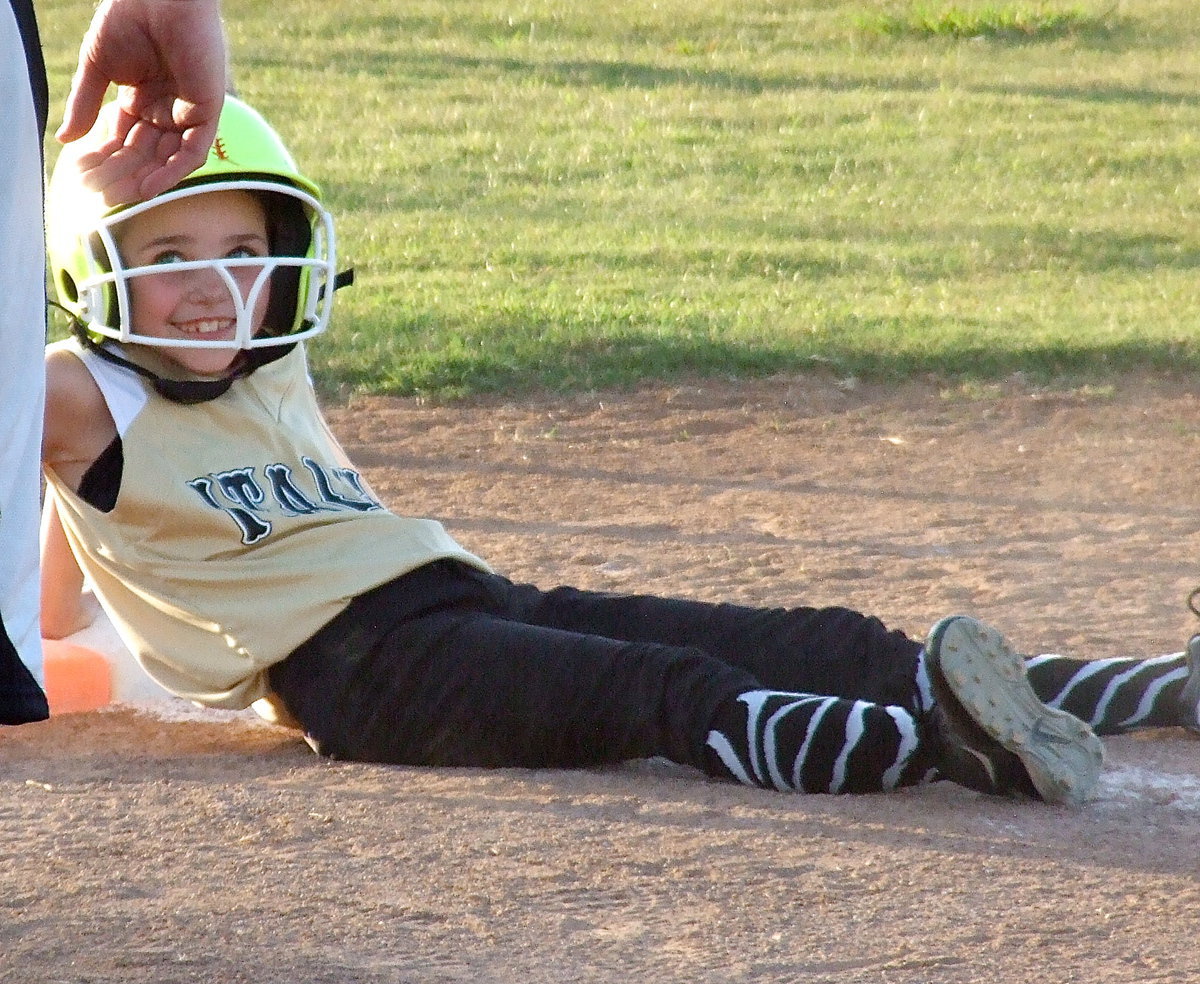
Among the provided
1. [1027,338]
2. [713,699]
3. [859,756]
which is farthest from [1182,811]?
[1027,338]

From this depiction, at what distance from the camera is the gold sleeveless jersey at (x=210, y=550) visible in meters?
3.16

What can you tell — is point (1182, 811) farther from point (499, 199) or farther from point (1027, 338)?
point (499, 199)

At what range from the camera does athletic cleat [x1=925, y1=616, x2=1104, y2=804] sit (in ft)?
9.22

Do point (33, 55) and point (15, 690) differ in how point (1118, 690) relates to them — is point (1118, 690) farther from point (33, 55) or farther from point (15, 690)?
point (33, 55)

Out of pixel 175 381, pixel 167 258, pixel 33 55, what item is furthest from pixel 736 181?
pixel 33 55

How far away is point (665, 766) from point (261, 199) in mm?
1251

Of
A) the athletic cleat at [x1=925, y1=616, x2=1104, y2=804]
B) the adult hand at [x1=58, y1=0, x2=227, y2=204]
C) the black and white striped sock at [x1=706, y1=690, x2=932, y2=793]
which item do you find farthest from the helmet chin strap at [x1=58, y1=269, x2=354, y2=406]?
the athletic cleat at [x1=925, y1=616, x2=1104, y2=804]

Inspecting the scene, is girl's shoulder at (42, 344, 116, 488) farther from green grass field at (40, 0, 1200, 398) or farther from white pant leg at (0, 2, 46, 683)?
green grass field at (40, 0, 1200, 398)

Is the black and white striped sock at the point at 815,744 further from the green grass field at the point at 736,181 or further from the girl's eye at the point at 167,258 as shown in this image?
the green grass field at the point at 736,181

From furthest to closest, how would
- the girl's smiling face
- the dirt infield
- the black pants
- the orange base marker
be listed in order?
the orange base marker
the girl's smiling face
the black pants
the dirt infield

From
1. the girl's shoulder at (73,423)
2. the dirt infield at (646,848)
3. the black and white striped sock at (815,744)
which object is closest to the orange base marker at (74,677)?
the dirt infield at (646,848)

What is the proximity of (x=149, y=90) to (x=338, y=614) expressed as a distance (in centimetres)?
88

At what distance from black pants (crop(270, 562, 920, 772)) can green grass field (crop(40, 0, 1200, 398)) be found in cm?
286

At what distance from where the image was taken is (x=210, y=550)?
10.5 feet
